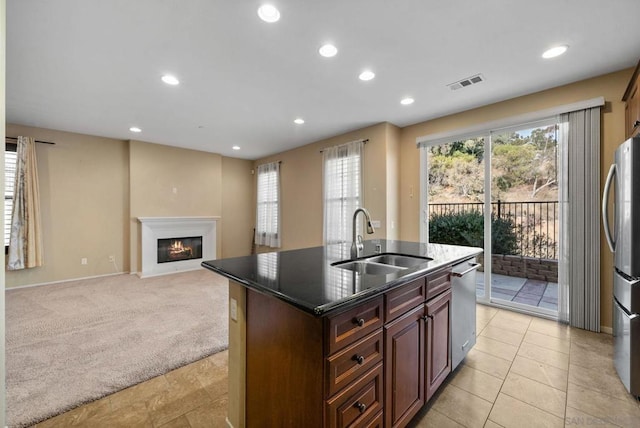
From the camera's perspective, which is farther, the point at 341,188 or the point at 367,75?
the point at 341,188

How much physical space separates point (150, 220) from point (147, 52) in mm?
3823

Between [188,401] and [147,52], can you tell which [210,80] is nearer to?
[147,52]

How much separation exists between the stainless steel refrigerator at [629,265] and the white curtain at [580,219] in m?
0.89

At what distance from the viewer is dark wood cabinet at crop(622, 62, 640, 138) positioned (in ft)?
7.27

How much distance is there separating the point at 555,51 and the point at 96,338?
508 centimetres

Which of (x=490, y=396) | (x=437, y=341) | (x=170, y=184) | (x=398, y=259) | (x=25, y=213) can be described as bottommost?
(x=490, y=396)

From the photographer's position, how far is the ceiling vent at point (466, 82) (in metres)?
2.85

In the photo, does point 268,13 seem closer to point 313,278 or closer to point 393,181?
point 313,278

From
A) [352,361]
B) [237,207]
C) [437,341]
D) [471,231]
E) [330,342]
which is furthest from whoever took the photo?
[237,207]

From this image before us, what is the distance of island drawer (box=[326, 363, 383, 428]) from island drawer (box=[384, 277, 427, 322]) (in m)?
0.26

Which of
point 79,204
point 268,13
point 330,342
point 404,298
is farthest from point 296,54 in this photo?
point 79,204

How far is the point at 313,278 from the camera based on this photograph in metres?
1.39

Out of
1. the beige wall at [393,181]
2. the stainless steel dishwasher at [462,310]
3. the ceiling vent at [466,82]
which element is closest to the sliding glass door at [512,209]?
the beige wall at [393,181]

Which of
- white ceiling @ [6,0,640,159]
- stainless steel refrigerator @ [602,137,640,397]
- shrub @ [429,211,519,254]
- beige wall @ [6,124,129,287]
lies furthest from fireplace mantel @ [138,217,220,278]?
stainless steel refrigerator @ [602,137,640,397]
